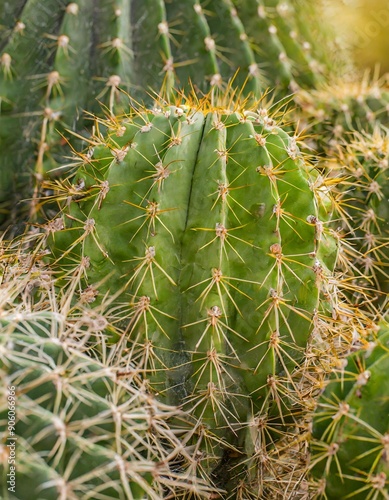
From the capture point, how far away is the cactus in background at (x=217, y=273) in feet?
5.66

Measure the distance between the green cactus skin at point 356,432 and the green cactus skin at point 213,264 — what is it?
0.24 meters

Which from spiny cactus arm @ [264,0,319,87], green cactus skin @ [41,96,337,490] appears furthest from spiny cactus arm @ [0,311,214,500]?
spiny cactus arm @ [264,0,319,87]

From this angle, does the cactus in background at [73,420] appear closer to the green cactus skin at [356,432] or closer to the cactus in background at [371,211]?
the green cactus skin at [356,432]

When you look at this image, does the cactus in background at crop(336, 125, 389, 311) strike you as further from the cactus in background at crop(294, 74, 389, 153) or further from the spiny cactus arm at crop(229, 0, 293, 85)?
the spiny cactus arm at crop(229, 0, 293, 85)

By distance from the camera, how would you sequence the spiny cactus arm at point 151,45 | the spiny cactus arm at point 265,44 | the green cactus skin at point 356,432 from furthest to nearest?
the spiny cactus arm at point 265,44 → the spiny cactus arm at point 151,45 → the green cactus skin at point 356,432

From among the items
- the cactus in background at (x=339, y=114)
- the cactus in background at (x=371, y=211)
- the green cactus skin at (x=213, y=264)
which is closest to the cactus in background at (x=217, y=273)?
the green cactus skin at (x=213, y=264)

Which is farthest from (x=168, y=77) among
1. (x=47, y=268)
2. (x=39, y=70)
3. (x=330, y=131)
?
(x=47, y=268)

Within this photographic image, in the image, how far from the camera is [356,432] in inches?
56.1

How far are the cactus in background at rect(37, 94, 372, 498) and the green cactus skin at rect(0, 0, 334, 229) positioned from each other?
1.81ft

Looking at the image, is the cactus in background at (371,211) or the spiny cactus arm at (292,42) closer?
the cactus in background at (371,211)

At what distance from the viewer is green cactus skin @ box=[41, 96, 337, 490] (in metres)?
1.72

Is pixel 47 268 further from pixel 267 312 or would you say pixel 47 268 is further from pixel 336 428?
pixel 336 428

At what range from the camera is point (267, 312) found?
5.65 ft

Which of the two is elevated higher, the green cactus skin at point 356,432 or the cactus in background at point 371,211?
the green cactus skin at point 356,432
